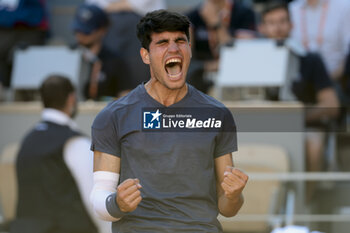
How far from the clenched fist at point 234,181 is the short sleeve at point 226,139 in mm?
126

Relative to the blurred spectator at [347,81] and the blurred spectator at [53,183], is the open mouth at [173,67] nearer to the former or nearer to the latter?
the blurred spectator at [53,183]

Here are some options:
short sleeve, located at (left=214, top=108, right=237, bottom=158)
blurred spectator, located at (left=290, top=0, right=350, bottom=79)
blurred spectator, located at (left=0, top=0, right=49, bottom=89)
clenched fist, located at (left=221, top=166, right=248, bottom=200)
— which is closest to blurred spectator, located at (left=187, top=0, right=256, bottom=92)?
blurred spectator, located at (left=290, top=0, right=350, bottom=79)

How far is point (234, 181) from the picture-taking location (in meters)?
1.72

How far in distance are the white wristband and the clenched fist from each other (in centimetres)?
29

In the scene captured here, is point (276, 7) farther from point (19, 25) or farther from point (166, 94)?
point (166, 94)

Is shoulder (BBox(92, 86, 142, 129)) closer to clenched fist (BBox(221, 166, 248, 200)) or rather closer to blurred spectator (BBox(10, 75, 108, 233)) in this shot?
clenched fist (BBox(221, 166, 248, 200))

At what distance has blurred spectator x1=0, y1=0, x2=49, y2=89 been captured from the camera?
208 inches

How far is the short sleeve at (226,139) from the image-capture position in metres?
1.86

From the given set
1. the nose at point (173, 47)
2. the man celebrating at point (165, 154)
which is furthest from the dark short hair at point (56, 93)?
the nose at point (173, 47)

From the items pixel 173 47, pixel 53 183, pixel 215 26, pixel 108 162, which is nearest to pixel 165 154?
pixel 108 162

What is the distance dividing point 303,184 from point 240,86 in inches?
26.5

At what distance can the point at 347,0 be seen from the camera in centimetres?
476

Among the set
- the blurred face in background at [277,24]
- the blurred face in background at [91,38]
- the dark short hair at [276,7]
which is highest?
the dark short hair at [276,7]

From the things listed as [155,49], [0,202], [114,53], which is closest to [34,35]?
[114,53]
